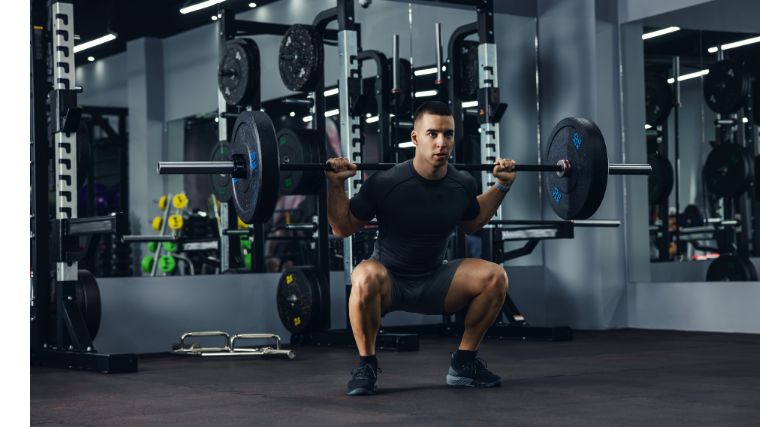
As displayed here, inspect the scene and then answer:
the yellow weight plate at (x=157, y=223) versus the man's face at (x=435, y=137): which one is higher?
the man's face at (x=435, y=137)

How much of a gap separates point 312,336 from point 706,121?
2.93m

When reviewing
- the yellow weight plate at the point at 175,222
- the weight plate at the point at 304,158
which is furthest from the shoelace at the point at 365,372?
the yellow weight plate at the point at 175,222

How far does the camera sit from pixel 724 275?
6133 millimetres

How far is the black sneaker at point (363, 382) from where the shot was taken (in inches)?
125

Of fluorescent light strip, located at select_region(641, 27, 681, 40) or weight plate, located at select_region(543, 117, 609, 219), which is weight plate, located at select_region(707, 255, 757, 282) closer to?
fluorescent light strip, located at select_region(641, 27, 681, 40)

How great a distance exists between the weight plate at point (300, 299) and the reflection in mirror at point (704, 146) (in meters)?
2.40

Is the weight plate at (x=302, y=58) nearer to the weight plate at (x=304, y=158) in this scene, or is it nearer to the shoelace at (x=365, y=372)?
the weight plate at (x=304, y=158)

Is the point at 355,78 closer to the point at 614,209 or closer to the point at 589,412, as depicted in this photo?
the point at 614,209

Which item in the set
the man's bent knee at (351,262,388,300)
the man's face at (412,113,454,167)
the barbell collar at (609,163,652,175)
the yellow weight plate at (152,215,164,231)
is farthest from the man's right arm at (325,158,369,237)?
the yellow weight plate at (152,215,164,231)

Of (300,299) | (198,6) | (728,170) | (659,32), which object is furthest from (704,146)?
(198,6)

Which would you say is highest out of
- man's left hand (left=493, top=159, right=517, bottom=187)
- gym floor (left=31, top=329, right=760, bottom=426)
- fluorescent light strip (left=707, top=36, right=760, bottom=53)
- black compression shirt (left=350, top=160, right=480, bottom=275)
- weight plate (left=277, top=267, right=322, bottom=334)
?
fluorescent light strip (left=707, top=36, right=760, bottom=53)

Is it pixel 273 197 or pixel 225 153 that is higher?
pixel 225 153

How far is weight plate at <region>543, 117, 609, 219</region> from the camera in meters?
3.41
